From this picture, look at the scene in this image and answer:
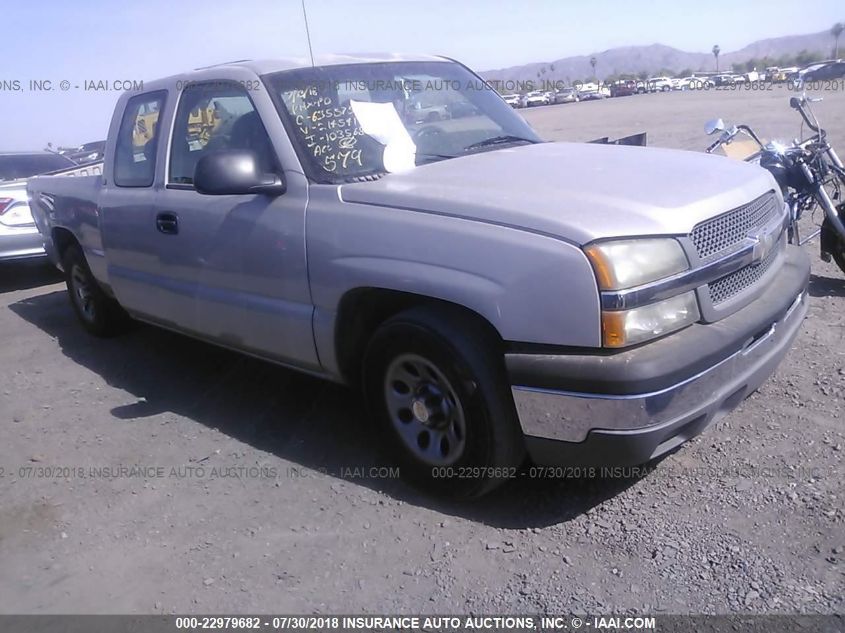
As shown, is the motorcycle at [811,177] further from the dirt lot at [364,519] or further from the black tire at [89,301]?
the black tire at [89,301]

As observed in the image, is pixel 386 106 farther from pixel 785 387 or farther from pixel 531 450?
pixel 785 387

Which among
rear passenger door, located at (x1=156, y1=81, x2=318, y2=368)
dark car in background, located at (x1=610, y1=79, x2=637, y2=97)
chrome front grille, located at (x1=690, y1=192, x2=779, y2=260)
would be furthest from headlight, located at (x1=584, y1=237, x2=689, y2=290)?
dark car in background, located at (x1=610, y1=79, x2=637, y2=97)

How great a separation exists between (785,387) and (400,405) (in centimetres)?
213

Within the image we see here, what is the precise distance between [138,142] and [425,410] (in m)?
2.84

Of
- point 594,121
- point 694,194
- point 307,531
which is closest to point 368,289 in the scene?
point 307,531

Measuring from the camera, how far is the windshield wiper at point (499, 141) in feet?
13.6

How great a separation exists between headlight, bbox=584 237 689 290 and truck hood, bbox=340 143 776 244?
1.6 inches

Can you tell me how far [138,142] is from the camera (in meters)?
4.98

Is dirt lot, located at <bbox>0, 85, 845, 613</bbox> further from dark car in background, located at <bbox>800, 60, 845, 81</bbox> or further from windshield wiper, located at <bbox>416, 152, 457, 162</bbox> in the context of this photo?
dark car in background, located at <bbox>800, 60, 845, 81</bbox>

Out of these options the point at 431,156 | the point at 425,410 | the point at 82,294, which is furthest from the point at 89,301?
the point at 425,410

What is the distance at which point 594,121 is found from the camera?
90.6 ft

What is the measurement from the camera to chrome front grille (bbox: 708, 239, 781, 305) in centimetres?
305

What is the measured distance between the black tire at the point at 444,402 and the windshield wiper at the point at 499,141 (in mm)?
1260

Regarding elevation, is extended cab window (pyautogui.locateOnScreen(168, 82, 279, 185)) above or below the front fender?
above
